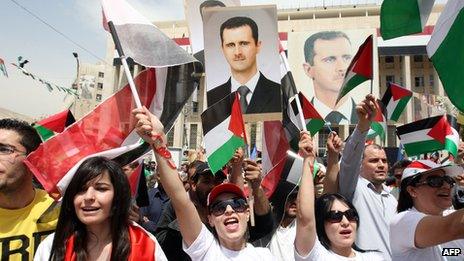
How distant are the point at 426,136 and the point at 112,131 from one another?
3.28 metres

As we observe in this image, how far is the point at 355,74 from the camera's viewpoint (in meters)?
3.43

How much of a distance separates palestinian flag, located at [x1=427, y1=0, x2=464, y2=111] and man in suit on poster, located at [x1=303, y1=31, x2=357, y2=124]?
3243 cm

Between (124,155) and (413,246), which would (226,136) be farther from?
(413,246)

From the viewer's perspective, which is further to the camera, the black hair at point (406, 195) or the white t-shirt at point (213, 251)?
the black hair at point (406, 195)

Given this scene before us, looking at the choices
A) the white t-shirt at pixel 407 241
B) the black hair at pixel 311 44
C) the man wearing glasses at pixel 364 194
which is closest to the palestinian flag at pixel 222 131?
the man wearing glasses at pixel 364 194

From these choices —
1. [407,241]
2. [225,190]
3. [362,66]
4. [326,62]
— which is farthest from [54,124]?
[326,62]

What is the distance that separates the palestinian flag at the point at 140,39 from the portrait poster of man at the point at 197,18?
1.32m

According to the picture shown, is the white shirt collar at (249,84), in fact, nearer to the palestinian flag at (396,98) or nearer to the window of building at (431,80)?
the palestinian flag at (396,98)

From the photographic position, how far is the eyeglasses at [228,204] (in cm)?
258

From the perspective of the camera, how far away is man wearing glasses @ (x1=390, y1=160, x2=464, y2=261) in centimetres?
192

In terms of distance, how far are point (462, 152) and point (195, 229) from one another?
374 centimetres

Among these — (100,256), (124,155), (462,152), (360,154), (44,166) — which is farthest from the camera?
(462,152)

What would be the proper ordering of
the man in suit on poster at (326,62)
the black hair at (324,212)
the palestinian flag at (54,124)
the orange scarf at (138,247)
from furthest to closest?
1. the man in suit on poster at (326,62)
2. the palestinian flag at (54,124)
3. the black hair at (324,212)
4. the orange scarf at (138,247)

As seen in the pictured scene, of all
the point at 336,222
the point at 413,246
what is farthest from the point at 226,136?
the point at 413,246
